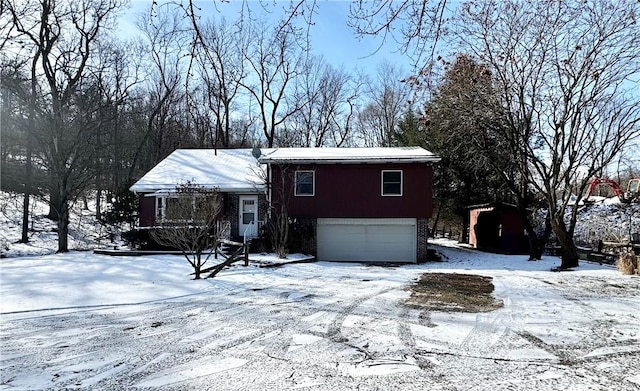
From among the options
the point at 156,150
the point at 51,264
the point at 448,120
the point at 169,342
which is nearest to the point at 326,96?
the point at 156,150

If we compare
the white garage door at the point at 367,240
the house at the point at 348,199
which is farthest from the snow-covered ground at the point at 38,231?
the white garage door at the point at 367,240

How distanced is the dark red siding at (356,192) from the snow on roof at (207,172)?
1.76 meters

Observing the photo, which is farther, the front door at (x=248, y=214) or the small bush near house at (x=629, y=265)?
the front door at (x=248, y=214)

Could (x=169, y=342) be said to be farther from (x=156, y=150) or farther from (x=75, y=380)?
(x=156, y=150)

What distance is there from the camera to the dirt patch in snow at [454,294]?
Result: 8.65m

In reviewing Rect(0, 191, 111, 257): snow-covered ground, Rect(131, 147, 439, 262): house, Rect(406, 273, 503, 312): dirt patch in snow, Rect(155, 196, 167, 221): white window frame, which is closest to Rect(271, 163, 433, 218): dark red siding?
Rect(131, 147, 439, 262): house

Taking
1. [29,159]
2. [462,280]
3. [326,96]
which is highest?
[326,96]

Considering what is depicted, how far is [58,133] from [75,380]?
64.3 ft

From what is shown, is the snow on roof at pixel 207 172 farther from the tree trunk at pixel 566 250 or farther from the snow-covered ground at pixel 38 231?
the tree trunk at pixel 566 250

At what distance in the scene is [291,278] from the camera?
513 inches

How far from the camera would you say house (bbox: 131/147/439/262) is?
2069 centimetres

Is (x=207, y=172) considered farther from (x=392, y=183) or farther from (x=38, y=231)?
(x=38, y=231)

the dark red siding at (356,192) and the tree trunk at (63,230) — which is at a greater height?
Result: the dark red siding at (356,192)

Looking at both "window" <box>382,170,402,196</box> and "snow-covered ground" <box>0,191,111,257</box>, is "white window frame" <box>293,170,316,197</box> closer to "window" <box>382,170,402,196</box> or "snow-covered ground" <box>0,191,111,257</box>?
"window" <box>382,170,402,196</box>
